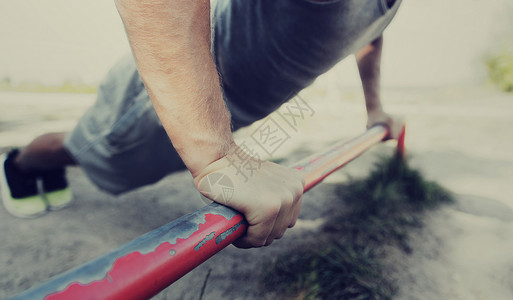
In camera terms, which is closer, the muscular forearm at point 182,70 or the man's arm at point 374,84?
the muscular forearm at point 182,70

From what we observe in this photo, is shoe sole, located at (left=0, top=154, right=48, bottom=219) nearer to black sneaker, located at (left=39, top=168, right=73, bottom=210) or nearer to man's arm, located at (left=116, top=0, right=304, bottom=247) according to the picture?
black sneaker, located at (left=39, top=168, right=73, bottom=210)

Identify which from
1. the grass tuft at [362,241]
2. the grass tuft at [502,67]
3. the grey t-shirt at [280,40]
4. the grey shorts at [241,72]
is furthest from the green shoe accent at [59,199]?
the grass tuft at [502,67]

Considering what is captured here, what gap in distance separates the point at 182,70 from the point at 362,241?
3.07 feet

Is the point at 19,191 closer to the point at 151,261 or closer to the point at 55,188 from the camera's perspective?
the point at 55,188

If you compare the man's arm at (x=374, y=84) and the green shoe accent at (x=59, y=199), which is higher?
the man's arm at (x=374, y=84)

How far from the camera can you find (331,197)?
1.52 m

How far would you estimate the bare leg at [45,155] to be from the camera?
124cm

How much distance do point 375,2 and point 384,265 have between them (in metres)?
0.86

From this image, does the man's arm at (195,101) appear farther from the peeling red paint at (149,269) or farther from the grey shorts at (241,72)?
the grey shorts at (241,72)

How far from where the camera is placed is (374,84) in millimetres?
1511

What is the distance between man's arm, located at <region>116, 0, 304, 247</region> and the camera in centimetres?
49

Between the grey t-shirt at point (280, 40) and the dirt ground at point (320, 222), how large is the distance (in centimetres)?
59

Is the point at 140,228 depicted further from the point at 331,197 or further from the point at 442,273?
the point at 442,273

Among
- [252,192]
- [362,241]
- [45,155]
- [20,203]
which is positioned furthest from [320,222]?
[20,203]
